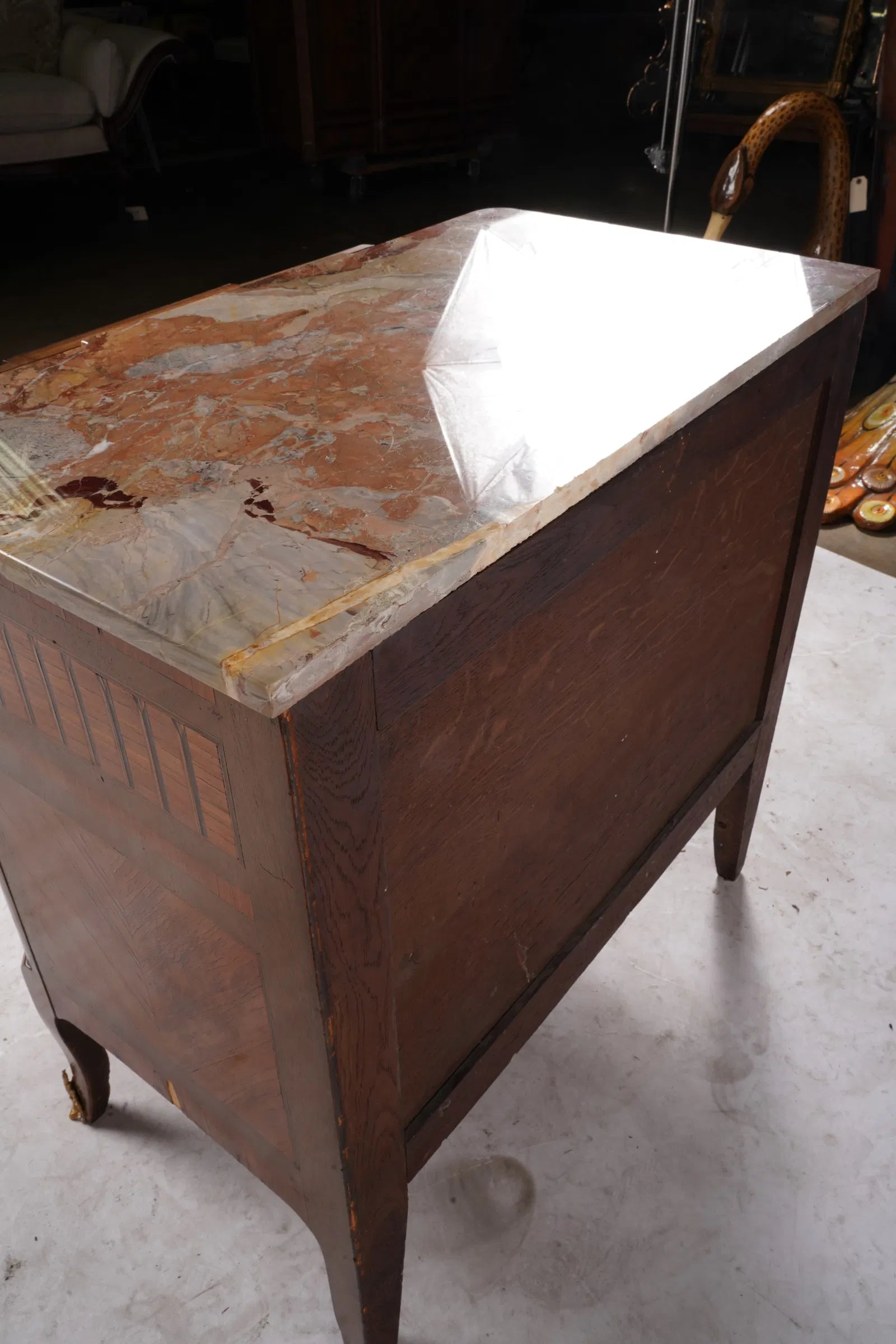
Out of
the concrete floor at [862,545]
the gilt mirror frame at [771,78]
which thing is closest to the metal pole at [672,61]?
the gilt mirror frame at [771,78]

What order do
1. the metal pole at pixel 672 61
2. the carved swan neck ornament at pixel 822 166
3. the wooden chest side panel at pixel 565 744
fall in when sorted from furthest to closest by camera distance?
1. the carved swan neck ornament at pixel 822 166
2. the metal pole at pixel 672 61
3. the wooden chest side panel at pixel 565 744

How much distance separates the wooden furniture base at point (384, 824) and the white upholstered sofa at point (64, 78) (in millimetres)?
4143

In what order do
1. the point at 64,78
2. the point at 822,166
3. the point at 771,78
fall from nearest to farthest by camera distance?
the point at 822,166
the point at 771,78
the point at 64,78

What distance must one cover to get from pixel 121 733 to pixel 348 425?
28 centimetres

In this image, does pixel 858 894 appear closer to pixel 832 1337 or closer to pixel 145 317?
pixel 832 1337

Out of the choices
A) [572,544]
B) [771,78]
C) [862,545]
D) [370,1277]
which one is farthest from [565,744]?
[771,78]

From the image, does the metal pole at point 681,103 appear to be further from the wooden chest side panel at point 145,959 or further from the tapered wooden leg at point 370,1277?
the tapered wooden leg at point 370,1277

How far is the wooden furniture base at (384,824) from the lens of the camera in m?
0.60

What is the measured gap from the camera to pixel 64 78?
4.30 metres

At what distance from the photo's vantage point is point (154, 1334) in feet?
3.22

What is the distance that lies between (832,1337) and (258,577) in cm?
94

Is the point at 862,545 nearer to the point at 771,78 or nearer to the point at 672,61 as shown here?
the point at 672,61

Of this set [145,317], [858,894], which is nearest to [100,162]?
[145,317]

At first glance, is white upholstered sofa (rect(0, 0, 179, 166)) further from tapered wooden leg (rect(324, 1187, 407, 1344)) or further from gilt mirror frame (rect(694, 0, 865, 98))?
tapered wooden leg (rect(324, 1187, 407, 1344))
